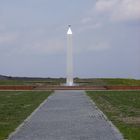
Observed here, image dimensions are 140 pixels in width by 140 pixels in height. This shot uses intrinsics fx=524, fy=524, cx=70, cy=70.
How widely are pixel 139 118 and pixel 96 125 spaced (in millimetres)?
3895

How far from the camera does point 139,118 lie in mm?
20906

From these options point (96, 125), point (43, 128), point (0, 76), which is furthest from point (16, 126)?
point (0, 76)

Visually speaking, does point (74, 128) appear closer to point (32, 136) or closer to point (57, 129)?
point (57, 129)

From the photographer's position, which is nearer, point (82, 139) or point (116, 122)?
point (82, 139)

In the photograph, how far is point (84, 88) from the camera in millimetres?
56594

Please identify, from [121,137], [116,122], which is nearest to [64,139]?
[121,137]

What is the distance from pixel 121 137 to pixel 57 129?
8.79ft

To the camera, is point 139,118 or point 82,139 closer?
point 82,139

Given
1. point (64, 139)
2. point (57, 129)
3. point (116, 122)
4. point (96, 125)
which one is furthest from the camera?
point (116, 122)

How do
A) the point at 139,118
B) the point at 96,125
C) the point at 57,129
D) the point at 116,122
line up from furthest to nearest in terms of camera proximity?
1. the point at 139,118
2. the point at 116,122
3. the point at 96,125
4. the point at 57,129

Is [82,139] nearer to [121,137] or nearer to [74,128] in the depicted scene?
[121,137]

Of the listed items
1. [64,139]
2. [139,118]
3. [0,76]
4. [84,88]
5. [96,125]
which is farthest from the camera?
[0,76]

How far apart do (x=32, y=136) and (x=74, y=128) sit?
2237mm

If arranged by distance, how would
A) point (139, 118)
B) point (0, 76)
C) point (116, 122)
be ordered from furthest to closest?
1. point (0, 76)
2. point (139, 118)
3. point (116, 122)
